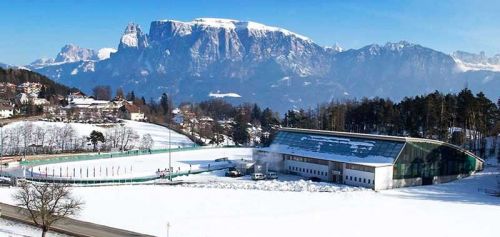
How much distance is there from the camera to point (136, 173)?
6506 centimetres

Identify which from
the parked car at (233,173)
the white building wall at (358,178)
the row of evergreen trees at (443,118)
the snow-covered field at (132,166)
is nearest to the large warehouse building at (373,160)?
the white building wall at (358,178)

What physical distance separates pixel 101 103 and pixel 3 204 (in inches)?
4468

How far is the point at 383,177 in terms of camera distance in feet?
187

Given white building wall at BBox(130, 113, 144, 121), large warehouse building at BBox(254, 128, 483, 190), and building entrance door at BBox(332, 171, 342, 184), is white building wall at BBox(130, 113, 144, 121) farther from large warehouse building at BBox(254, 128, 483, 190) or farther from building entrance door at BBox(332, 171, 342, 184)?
building entrance door at BBox(332, 171, 342, 184)

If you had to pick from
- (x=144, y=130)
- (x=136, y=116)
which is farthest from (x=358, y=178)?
(x=136, y=116)

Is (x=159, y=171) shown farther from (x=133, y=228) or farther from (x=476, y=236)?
(x=476, y=236)

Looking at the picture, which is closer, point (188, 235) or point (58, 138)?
point (188, 235)

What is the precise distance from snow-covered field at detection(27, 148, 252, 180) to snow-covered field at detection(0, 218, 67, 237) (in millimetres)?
23600

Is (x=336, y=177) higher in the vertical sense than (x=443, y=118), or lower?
lower

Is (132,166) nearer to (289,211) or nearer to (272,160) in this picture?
(272,160)

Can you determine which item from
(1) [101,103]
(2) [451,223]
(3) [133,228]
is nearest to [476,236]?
(2) [451,223]

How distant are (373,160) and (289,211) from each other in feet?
62.1

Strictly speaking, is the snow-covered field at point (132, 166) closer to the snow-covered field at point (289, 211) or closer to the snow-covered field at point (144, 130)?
the snow-covered field at point (289, 211)

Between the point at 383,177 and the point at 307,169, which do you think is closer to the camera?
the point at 383,177
